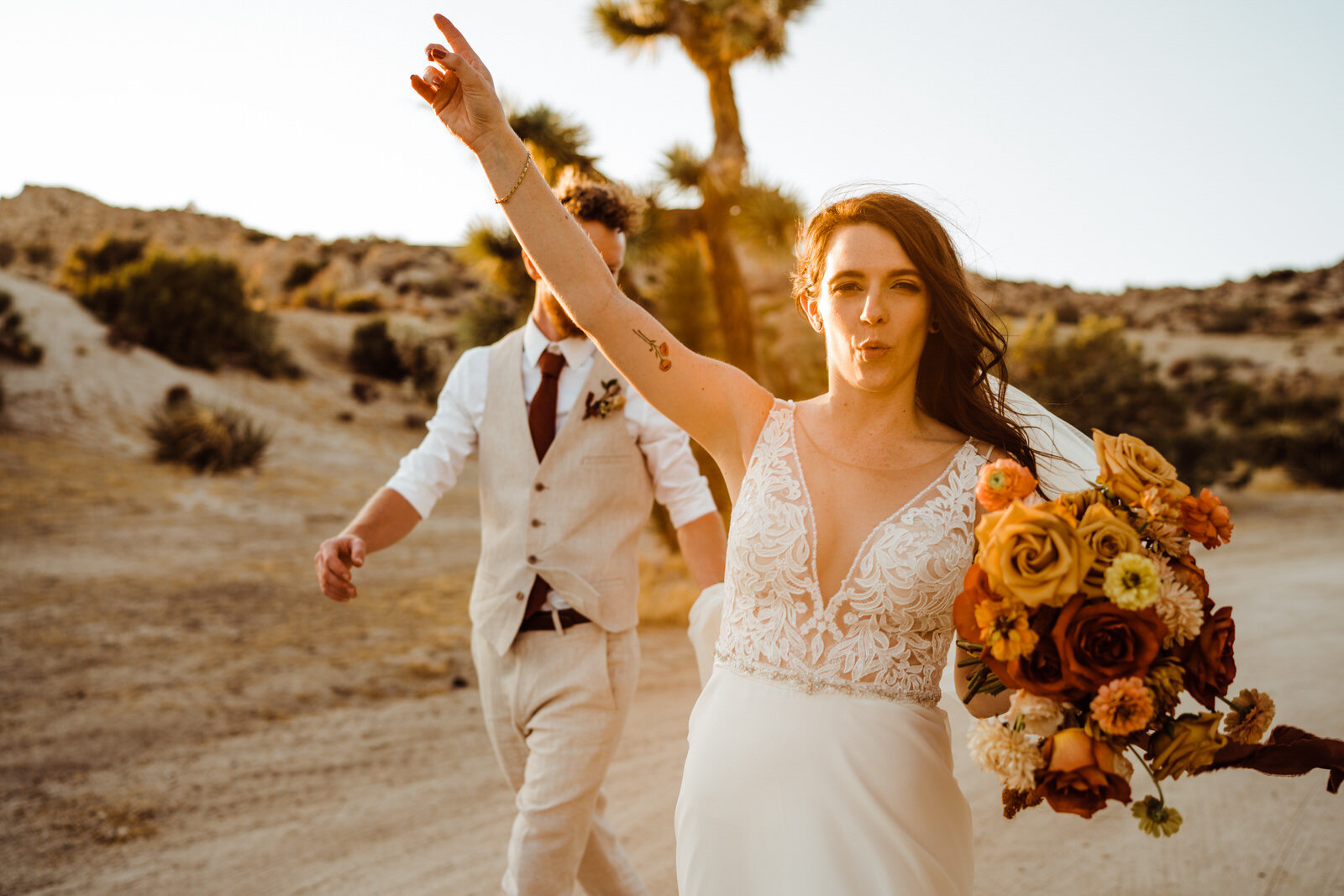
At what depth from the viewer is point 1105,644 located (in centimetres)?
142

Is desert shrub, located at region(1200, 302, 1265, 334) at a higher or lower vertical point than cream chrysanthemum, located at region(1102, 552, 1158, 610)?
higher

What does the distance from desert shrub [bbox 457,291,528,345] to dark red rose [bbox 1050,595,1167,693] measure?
1096 centimetres

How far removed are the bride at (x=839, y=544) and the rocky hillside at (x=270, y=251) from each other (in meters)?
25.5

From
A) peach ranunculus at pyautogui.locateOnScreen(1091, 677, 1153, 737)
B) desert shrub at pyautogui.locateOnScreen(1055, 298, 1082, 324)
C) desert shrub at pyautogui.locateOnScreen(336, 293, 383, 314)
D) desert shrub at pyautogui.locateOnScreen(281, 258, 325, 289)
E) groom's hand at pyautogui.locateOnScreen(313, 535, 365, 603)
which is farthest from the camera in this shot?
desert shrub at pyautogui.locateOnScreen(1055, 298, 1082, 324)

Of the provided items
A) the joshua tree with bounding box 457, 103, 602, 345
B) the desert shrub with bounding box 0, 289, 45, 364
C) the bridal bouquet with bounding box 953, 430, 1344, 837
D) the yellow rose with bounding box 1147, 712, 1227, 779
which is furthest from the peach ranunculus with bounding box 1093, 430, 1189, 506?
the desert shrub with bounding box 0, 289, 45, 364

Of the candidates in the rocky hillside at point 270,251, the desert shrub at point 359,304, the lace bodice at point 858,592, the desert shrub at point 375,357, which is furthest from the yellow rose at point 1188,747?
the desert shrub at point 359,304

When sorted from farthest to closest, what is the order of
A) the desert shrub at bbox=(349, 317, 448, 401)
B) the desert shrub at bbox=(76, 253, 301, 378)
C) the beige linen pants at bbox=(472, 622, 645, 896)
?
the desert shrub at bbox=(349, 317, 448, 401) < the desert shrub at bbox=(76, 253, 301, 378) < the beige linen pants at bbox=(472, 622, 645, 896)

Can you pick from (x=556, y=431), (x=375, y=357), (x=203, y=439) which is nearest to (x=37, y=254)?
(x=375, y=357)

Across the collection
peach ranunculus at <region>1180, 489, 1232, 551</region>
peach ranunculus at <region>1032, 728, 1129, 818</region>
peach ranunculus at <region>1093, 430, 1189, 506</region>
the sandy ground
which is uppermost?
peach ranunculus at <region>1093, 430, 1189, 506</region>

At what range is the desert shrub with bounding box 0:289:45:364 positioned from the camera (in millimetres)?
14484

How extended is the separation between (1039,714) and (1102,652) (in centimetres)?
14

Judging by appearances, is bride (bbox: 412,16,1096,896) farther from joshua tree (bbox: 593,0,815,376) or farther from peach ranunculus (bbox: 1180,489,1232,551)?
joshua tree (bbox: 593,0,815,376)

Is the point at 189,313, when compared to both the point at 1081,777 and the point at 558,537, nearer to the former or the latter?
the point at 558,537

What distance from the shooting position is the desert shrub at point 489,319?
12.2 meters
